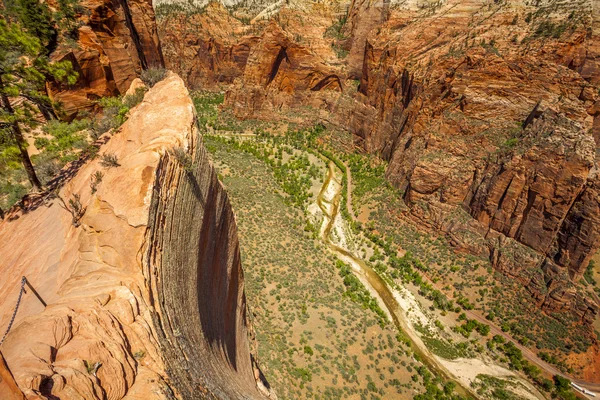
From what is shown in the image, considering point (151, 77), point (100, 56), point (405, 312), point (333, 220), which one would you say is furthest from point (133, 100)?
point (333, 220)

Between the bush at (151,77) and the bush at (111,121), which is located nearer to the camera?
the bush at (111,121)

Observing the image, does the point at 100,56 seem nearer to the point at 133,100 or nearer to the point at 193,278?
the point at 133,100

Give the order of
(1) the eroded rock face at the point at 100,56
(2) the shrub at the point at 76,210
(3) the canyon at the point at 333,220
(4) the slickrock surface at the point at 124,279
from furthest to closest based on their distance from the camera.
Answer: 1. (1) the eroded rock face at the point at 100,56
2. (2) the shrub at the point at 76,210
3. (3) the canyon at the point at 333,220
4. (4) the slickrock surface at the point at 124,279

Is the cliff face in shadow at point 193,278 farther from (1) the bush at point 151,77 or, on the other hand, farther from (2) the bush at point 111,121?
(1) the bush at point 151,77

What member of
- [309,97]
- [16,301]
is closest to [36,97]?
[16,301]

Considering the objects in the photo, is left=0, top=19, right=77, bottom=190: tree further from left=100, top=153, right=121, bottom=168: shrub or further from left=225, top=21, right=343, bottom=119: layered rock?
left=225, top=21, right=343, bottom=119: layered rock

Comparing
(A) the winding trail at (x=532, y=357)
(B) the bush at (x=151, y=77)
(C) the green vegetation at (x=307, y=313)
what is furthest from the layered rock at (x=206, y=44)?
(A) the winding trail at (x=532, y=357)
